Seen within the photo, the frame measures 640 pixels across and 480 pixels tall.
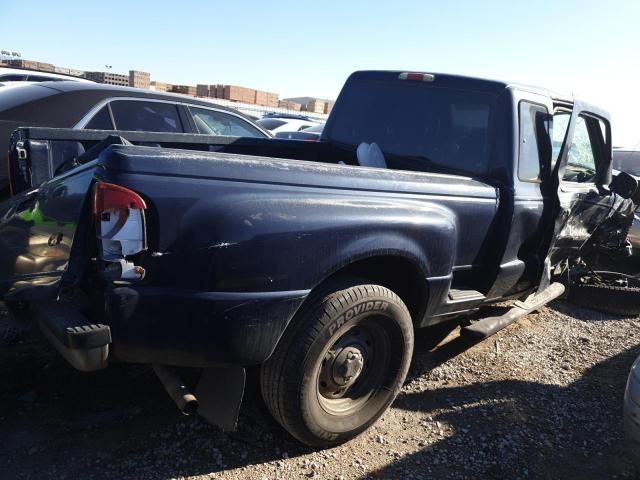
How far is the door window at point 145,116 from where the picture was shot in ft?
17.7

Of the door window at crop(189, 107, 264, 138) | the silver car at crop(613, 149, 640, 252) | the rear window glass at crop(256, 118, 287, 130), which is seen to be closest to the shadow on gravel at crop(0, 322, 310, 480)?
the door window at crop(189, 107, 264, 138)

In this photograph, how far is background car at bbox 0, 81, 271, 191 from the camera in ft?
16.1

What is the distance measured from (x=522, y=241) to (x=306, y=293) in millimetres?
1932

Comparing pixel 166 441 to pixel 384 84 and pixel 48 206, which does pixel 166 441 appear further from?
pixel 384 84

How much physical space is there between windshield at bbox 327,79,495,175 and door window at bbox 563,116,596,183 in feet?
3.92

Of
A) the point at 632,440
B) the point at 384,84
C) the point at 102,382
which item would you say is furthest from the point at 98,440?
the point at 384,84

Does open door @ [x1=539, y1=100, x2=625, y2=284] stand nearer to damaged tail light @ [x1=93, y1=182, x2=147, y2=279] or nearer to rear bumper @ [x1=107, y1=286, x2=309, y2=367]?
rear bumper @ [x1=107, y1=286, x2=309, y2=367]

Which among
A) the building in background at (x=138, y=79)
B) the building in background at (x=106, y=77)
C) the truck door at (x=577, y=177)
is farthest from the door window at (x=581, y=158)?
the building in background at (x=138, y=79)

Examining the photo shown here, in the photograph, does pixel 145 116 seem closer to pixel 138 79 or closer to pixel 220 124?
pixel 220 124

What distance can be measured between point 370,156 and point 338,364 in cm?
171

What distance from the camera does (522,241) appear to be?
3.72 m

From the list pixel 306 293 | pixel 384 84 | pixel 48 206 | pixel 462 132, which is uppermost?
pixel 384 84

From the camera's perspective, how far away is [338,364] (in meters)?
2.84

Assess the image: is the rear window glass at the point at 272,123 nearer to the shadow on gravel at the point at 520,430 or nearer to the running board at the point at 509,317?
the running board at the point at 509,317
